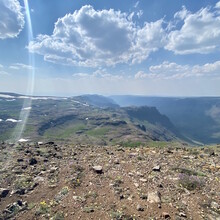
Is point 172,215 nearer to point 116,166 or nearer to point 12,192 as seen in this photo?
point 116,166

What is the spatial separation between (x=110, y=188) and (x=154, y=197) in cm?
317

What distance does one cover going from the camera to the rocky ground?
12.5 metres

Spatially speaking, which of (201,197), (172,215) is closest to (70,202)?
(172,215)

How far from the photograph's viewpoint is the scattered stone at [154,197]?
43.9 feet

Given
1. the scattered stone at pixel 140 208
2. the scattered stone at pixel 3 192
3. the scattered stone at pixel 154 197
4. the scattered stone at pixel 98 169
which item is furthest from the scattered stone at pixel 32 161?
the scattered stone at pixel 140 208

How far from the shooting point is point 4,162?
68.0 ft

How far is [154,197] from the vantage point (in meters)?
13.7

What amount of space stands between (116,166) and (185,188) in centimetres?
650

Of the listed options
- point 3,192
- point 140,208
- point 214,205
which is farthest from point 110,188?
point 3,192

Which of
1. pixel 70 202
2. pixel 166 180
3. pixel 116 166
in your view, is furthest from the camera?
pixel 116 166

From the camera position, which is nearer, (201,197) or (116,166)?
(201,197)

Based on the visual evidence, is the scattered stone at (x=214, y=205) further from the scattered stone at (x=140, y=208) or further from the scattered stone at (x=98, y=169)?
the scattered stone at (x=98, y=169)

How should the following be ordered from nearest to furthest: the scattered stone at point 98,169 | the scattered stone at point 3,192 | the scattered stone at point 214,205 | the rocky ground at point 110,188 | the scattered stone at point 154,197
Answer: the rocky ground at point 110,188, the scattered stone at point 214,205, the scattered stone at point 154,197, the scattered stone at point 3,192, the scattered stone at point 98,169

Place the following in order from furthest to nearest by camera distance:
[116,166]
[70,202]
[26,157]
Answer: [26,157] < [116,166] < [70,202]
